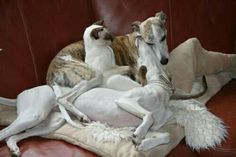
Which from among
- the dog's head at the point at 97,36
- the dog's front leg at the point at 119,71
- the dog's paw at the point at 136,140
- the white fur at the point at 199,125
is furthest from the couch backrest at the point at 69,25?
the dog's paw at the point at 136,140

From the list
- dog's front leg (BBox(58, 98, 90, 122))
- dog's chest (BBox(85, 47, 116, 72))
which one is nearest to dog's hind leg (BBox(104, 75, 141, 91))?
dog's chest (BBox(85, 47, 116, 72))

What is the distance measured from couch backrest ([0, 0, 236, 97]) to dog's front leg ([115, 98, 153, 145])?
651mm

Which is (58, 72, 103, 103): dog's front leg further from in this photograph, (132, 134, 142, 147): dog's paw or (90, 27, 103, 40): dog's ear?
(132, 134, 142, 147): dog's paw

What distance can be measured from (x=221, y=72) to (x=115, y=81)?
0.69 m

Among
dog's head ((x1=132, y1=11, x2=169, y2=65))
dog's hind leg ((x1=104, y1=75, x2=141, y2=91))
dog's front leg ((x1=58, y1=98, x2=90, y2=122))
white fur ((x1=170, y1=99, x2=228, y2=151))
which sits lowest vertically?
white fur ((x1=170, y1=99, x2=228, y2=151))

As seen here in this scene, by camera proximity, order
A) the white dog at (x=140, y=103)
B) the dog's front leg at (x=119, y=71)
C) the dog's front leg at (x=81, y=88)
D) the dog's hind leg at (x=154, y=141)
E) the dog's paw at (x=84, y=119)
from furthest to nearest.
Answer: the dog's front leg at (x=119, y=71)
the dog's front leg at (x=81, y=88)
the dog's paw at (x=84, y=119)
the white dog at (x=140, y=103)
the dog's hind leg at (x=154, y=141)

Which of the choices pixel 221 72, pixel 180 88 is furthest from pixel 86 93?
pixel 221 72

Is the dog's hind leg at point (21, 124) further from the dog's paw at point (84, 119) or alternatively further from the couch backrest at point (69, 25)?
the couch backrest at point (69, 25)

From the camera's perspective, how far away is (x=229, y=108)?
196cm

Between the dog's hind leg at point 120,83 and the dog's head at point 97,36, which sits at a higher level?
the dog's head at point 97,36

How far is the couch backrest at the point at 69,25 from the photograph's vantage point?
85.7 inches

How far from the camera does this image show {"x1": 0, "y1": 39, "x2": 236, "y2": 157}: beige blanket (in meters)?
1.71

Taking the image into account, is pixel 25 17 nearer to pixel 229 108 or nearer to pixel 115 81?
pixel 115 81

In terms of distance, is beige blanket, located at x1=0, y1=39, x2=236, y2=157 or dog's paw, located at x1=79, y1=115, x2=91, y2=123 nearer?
beige blanket, located at x1=0, y1=39, x2=236, y2=157
